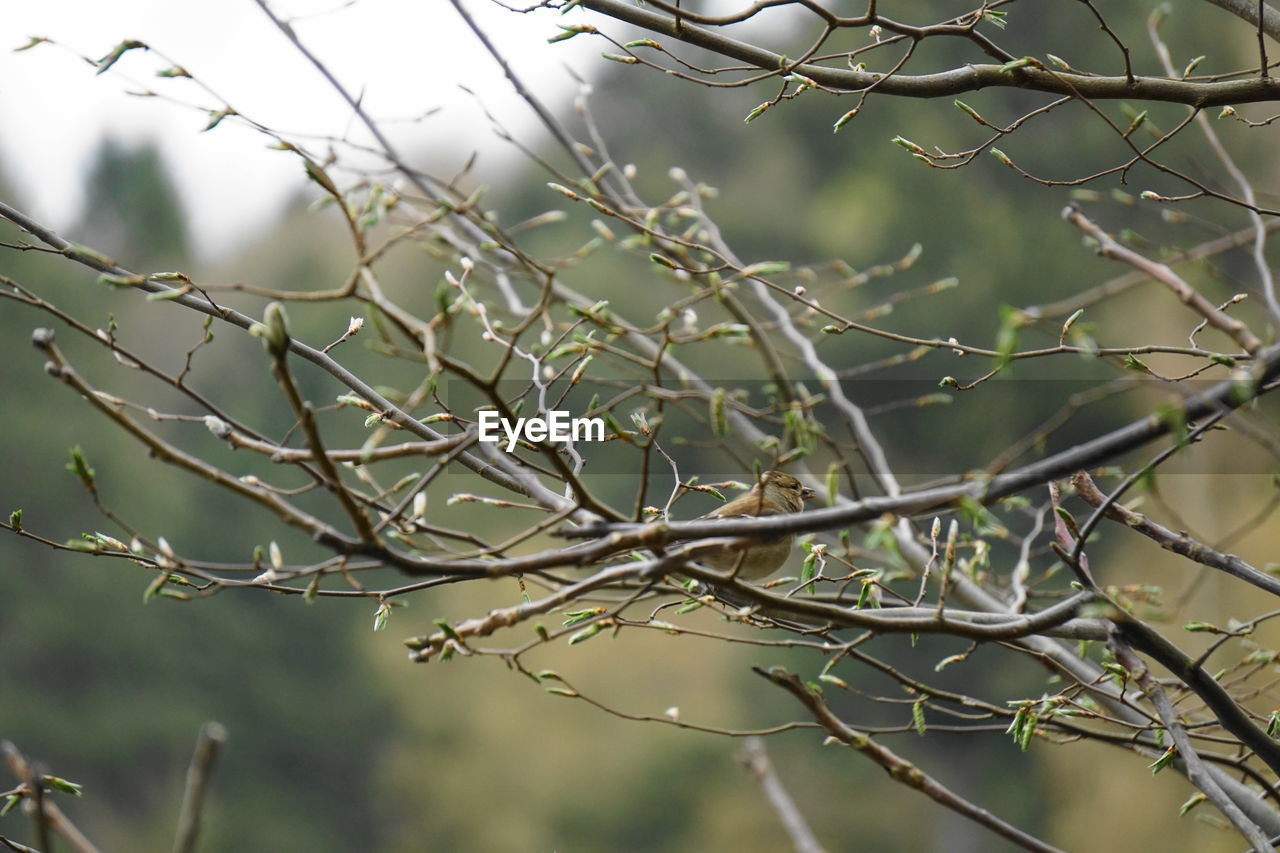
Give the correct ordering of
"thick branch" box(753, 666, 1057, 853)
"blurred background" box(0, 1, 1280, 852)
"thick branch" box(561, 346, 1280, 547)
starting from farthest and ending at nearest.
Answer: "blurred background" box(0, 1, 1280, 852), "thick branch" box(753, 666, 1057, 853), "thick branch" box(561, 346, 1280, 547)

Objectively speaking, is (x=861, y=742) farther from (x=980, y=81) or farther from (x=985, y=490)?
(x=980, y=81)

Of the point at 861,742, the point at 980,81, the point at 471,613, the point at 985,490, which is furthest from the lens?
the point at 471,613

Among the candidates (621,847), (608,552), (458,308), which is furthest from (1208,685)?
(621,847)

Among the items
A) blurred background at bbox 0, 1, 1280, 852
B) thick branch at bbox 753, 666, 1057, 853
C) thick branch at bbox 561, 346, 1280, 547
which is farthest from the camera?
blurred background at bbox 0, 1, 1280, 852

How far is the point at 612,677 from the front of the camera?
649 centimetres

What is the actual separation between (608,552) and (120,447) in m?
6.98

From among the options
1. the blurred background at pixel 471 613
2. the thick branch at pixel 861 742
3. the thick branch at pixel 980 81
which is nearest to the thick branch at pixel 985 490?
the thick branch at pixel 861 742

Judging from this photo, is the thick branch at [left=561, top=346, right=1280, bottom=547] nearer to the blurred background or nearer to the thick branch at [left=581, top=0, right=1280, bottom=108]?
the thick branch at [left=581, top=0, right=1280, bottom=108]

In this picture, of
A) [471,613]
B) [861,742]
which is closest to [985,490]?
[861,742]

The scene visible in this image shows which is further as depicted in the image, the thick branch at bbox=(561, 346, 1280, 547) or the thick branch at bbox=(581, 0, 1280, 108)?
the thick branch at bbox=(581, 0, 1280, 108)

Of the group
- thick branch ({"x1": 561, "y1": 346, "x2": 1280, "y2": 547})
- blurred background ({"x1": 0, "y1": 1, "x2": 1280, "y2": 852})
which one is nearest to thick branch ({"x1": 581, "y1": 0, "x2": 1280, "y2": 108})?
thick branch ({"x1": 561, "y1": 346, "x2": 1280, "y2": 547})

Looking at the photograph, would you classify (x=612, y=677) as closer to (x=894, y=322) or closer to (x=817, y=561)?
(x=894, y=322)

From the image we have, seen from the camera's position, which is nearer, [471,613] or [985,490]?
[985,490]

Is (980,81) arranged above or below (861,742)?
above
